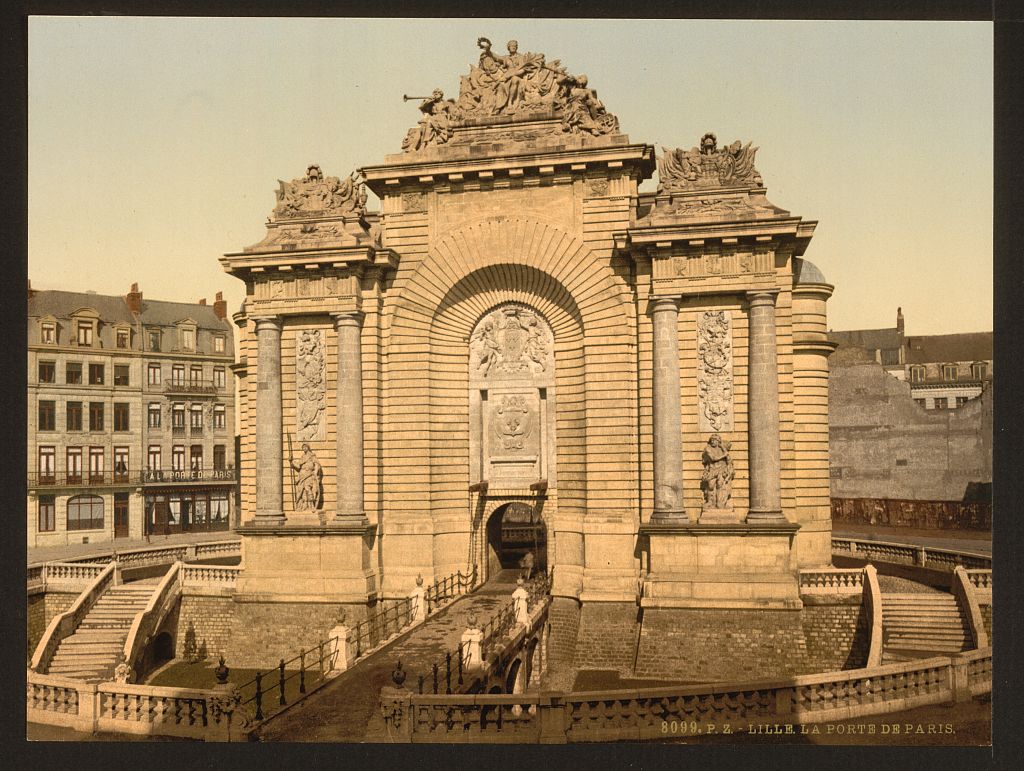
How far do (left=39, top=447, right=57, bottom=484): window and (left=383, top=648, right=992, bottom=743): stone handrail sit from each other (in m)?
26.3

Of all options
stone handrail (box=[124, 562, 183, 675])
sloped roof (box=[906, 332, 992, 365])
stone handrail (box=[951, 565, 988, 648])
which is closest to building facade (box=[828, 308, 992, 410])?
sloped roof (box=[906, 332, 992, 365])

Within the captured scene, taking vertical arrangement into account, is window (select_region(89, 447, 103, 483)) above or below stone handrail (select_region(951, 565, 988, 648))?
above

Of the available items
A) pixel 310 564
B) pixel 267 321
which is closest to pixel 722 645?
pixel 310 564

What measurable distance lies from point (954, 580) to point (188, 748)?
20.8 m

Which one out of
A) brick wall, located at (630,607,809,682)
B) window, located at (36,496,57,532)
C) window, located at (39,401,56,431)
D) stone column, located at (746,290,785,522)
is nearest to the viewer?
brick wall, located at (630,607,809,682)

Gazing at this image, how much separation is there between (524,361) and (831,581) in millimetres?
10819

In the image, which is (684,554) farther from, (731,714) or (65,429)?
(65,429)

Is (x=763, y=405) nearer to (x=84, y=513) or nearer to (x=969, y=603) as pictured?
(x=969, y=603)

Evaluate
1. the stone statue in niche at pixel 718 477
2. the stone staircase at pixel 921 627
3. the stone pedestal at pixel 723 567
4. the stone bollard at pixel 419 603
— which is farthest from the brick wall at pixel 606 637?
the stone staircase at pixel 921 627

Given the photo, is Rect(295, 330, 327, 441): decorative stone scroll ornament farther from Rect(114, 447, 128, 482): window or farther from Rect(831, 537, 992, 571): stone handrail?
Rect(831, 537, 992, 571): stone handrail

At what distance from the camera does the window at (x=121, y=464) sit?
4292cm

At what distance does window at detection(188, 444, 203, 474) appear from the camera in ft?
161

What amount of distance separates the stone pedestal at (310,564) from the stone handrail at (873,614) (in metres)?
13.6

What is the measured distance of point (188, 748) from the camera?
17781mm
